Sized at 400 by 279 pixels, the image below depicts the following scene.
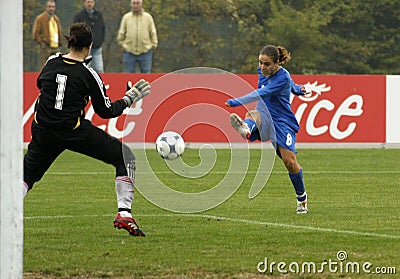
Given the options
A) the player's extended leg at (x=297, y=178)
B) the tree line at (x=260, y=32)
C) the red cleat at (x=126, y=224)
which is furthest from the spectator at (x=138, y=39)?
the red cleat at (x=126, y=224)

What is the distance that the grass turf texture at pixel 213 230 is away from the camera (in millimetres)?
8359

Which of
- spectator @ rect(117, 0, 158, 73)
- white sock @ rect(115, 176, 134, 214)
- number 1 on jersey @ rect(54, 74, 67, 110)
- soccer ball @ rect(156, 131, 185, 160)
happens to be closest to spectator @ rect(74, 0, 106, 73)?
spectator @ rect(117, 0, 158, 73)

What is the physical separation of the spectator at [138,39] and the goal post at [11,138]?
18005mm

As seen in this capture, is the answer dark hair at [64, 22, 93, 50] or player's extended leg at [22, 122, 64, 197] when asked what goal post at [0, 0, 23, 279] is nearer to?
dark hair at [64, 22, 93, 50]

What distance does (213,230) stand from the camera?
34.2ft

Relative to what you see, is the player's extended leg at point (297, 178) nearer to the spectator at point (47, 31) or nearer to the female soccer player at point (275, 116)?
the female soccer player at point (275, 116)

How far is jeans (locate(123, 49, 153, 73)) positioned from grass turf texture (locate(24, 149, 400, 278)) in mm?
8323

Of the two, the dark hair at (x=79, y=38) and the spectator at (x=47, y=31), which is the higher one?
the spectator at (x=47, y=31)

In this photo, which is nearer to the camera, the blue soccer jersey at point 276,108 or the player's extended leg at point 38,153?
the player's extended leg at point 38,153

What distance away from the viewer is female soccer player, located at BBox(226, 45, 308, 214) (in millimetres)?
11758

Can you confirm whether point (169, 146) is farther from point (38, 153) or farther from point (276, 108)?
point (38, 153)

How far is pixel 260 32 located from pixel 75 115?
26.1 metres

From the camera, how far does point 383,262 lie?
27.7ft

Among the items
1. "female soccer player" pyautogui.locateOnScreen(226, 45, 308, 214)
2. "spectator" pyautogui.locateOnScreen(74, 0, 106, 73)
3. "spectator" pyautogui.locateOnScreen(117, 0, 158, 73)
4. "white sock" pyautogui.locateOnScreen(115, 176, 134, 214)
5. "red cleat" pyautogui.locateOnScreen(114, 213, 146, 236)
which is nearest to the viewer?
"red cleat" pyautogui.locateOnScreen(114, 213, 146, 236)
